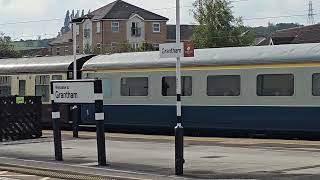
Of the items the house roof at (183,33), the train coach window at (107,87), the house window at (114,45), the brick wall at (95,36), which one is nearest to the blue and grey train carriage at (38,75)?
the train coach window at (107,87)

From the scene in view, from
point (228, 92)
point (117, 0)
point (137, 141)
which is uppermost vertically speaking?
point (117, 0)

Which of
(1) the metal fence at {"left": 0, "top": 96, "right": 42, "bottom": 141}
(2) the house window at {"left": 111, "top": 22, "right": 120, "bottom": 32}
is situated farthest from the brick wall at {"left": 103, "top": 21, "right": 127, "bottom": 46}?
(1) the metal fence at {"left": 0, "top": 96, "right": 42, "bottom": 141}

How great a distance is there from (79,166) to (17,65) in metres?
14.8

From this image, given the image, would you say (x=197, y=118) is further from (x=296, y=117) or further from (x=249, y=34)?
(x=249, y=34)

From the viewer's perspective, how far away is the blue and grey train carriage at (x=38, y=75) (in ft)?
83.4

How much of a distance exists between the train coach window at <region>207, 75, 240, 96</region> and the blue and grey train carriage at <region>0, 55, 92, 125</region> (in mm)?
6299

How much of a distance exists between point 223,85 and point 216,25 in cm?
4936

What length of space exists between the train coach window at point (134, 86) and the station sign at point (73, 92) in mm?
7696

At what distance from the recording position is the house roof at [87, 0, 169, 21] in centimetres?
8869

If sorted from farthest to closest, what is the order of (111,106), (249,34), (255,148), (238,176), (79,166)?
(249,34), (111,106), (255,148), (79,166), (238,176)

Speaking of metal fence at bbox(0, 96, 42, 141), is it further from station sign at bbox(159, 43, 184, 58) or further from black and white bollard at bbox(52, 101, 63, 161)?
station sign at bbox(159, 43, 184, 58)

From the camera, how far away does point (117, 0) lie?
90.5 meters

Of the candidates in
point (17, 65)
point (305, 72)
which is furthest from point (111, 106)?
point (305, 72)

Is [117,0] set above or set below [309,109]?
above
